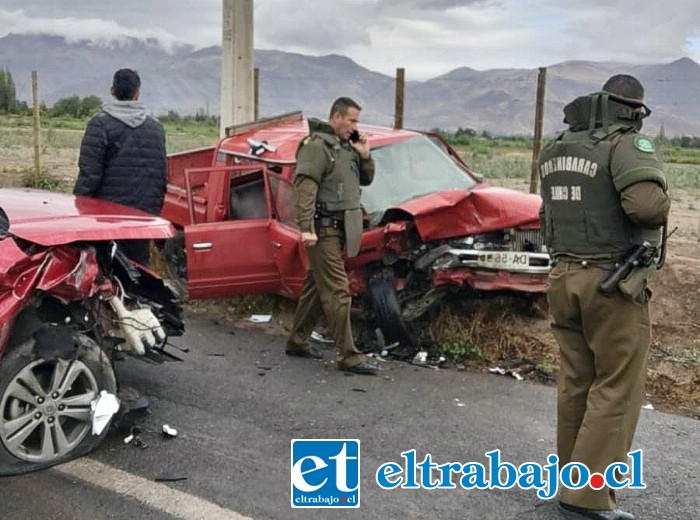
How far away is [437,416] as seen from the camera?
471 cm

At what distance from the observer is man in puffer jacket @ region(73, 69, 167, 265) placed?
5.43 metres

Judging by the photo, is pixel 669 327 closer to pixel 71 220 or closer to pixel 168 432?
pixel 168 432

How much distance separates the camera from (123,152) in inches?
216

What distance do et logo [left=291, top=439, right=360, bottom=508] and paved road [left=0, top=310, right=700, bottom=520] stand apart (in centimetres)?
5

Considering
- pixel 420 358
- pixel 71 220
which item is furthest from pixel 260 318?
pixel 71 220

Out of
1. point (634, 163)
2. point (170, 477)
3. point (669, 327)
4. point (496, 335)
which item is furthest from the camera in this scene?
point (669, 327)

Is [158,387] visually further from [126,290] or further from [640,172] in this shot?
[640,172]

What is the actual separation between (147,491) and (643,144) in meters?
2.64

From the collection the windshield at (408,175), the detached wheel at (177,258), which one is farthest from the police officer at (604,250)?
the detached wheel at (177,258)

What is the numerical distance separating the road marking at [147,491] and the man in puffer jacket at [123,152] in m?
1.86

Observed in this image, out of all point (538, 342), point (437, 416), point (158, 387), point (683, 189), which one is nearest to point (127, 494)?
point (158, 387)

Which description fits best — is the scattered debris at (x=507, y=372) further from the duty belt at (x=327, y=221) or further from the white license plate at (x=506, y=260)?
the duty belt at (x=327, y=221)

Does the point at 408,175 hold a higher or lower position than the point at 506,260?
higher

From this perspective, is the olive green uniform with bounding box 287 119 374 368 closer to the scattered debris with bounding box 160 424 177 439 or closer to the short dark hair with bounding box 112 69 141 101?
the short dark hair with bounding box 112 69 141 101
